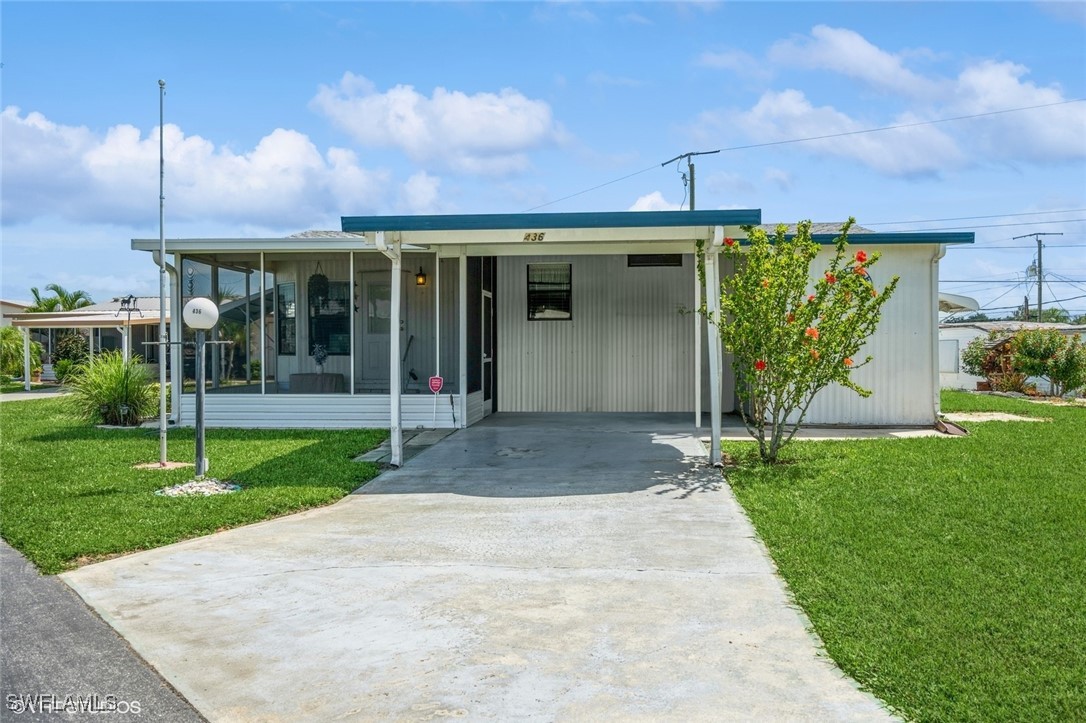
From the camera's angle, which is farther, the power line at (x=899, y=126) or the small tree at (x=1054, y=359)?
the power line at (x=899, y=126)

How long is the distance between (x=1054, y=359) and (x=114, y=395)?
18.2 metres

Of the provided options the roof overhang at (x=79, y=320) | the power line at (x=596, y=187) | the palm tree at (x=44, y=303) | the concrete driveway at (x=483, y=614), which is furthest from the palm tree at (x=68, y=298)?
the concrete driveway at (x=483, y=614)

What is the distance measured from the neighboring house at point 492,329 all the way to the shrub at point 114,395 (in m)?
1.04

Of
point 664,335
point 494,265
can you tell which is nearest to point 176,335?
point 494,265

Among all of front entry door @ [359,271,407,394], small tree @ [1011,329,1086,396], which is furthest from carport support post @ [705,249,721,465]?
small tree @ [1011,329,1086,396]

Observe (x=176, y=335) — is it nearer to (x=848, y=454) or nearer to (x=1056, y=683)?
(x=848, y=454)

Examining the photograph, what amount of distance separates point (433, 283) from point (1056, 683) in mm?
10284

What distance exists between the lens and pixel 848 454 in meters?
9.28

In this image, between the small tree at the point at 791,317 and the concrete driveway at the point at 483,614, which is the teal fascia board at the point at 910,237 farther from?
the concrete driveway at the point at 483,614

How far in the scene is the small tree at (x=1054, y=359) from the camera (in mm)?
17812

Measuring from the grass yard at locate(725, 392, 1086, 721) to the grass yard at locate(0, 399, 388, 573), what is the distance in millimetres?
4191

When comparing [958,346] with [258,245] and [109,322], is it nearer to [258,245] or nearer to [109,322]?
[258,245]

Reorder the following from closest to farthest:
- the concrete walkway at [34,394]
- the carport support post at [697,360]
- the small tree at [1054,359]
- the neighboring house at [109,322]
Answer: the carport support post at [697,360]
the small tree at [1054,359]
the concrete walkway at [34,394]
the neighboring house at [109,322]

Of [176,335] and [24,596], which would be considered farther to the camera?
[176,335]
